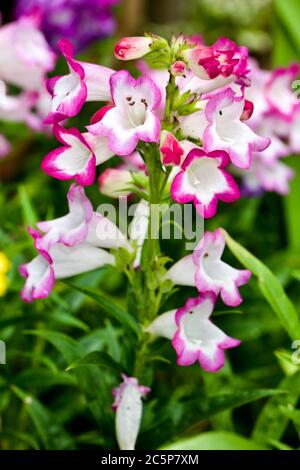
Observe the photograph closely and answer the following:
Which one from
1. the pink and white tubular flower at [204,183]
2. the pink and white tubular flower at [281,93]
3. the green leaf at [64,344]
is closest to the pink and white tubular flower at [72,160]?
the pink and white tubular flower at [204,183]

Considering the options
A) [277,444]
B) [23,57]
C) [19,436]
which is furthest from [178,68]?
[23,57]

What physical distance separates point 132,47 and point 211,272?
0.97 feet

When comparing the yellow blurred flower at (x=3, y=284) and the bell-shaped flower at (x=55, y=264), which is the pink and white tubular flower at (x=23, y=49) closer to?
the yellow blurred flower at (x=3, y=284)

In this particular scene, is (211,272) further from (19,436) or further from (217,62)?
(19,436)

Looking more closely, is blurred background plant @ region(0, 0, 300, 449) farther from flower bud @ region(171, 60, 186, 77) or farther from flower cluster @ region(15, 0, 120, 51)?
flower bud @ region(171, 60, 186, 77)

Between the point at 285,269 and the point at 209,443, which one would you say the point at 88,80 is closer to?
the point at 209,443

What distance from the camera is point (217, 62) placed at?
34.9 inches

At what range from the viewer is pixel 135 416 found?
1.07 meters

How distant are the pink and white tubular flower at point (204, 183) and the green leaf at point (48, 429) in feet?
1.55

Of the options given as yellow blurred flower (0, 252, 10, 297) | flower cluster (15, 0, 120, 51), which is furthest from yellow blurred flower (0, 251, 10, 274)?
flower cluster (15, 0, 120, 51)

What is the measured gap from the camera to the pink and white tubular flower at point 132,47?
924 millimetres

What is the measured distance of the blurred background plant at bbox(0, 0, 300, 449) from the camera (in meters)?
1.13

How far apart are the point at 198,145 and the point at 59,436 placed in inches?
20.1

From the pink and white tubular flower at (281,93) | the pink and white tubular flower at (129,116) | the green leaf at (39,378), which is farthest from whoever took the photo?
the pink and white tubular flower at (281,93)
